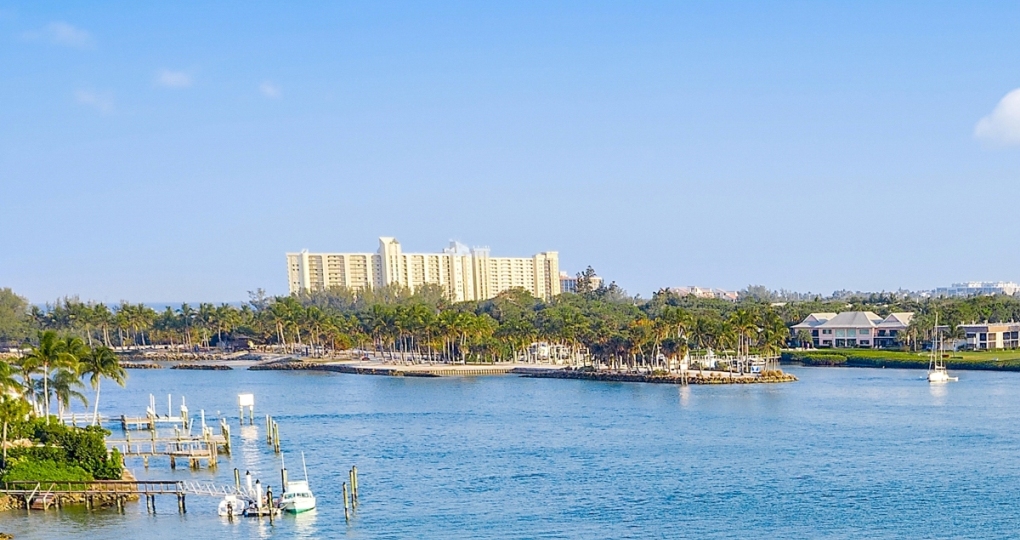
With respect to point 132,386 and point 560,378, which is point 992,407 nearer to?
point 560,378

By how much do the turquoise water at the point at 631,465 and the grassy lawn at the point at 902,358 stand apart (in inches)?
712

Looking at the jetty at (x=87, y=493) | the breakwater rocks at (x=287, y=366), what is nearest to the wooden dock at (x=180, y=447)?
the jetty at (x=87, y=493)

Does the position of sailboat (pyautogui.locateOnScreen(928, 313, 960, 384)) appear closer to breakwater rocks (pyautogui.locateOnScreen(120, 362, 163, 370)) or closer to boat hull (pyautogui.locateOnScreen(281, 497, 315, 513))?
boat hull (pyautogui.locateOnScreen(281, 497, 315, 513))

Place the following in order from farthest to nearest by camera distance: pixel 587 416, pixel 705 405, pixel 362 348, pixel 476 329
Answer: pixel 362 348 → pixel 476 329 → pixel 705 405 → pixel 587 416

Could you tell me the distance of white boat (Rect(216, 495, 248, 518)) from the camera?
48625 millimetres

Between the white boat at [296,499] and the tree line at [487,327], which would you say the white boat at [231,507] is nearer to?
the white boat at [296,499]

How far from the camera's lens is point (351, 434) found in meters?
75.2

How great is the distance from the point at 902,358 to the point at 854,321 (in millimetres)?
22112

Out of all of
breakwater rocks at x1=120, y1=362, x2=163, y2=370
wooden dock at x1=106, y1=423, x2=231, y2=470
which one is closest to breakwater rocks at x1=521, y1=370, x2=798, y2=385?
wooden dock at x1=106, y1=423, x2=231, y2=470

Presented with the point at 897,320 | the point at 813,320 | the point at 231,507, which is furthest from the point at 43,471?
the point at 813,320

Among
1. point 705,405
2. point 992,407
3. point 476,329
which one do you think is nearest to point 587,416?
point 705,405

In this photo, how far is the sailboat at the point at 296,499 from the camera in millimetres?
48906

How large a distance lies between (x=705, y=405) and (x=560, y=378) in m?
32.8

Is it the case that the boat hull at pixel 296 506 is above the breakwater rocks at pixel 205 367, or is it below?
below
